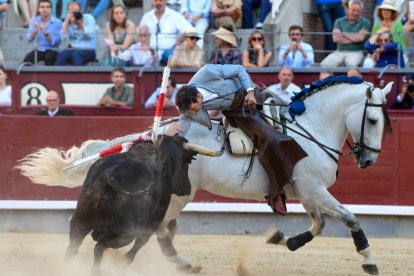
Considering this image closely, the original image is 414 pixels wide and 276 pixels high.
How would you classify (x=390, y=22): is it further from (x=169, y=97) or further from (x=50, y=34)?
(x=50, y=34)

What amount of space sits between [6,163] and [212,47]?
8.64 ft

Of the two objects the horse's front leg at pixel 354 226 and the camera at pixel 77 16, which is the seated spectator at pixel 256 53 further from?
the horse's front leg at pixel 354 226

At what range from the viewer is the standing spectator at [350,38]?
13.3 metres

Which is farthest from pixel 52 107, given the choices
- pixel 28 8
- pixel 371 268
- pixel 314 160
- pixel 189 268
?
pixel 371 268

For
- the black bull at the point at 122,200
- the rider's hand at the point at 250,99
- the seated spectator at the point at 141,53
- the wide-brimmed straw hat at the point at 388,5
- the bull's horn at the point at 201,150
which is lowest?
the black bull at the point at 122,200

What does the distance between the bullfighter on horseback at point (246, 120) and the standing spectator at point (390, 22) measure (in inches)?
170

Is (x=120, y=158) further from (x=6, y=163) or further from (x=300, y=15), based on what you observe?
(x=300, y=15)

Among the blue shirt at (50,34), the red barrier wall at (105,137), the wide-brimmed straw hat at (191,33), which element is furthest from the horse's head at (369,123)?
the blue shirt at (50,34)

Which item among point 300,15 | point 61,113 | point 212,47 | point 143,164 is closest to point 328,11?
point 300,15

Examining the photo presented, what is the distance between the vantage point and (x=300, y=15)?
569 inches

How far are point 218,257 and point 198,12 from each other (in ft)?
13.7

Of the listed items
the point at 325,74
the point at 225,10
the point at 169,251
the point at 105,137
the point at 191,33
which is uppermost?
the point at 225,10

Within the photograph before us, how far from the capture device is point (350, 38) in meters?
13.3

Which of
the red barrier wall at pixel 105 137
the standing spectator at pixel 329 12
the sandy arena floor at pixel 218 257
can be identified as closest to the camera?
the sandy arena floor at pixel 218 257
